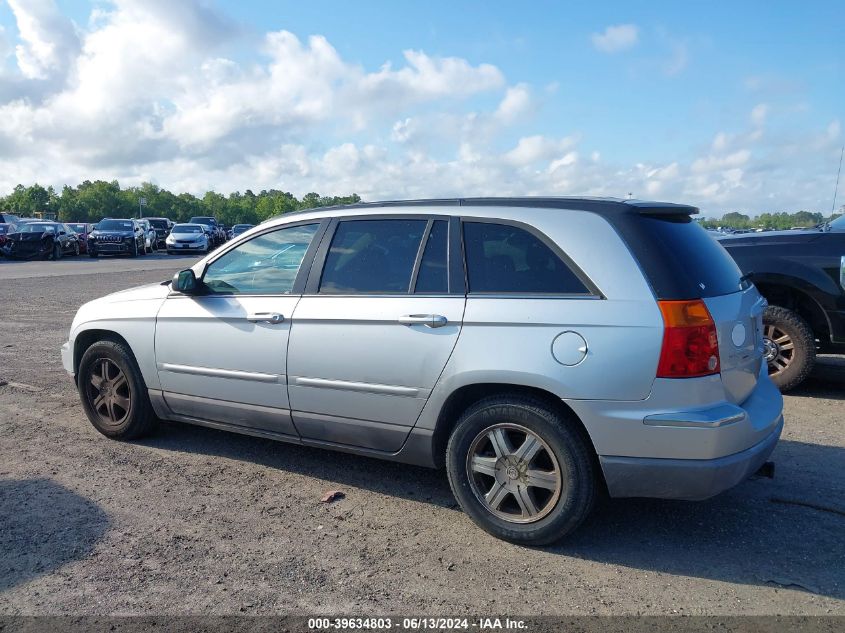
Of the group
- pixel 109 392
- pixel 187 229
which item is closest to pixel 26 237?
pixel 187 229

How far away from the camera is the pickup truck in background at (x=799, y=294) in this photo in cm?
644

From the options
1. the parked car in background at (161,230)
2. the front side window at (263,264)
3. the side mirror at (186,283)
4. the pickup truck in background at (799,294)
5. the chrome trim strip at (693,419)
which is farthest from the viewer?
the parked car in background at (161,230)

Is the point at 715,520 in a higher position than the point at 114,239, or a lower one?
lower

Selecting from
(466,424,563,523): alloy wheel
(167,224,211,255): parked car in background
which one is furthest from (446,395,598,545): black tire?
(167,224,211,255): parked car in background

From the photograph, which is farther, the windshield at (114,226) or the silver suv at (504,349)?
the windshield at (114,226)

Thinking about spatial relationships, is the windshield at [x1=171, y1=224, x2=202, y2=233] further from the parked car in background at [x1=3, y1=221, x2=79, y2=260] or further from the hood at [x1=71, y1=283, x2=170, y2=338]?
the hood at [x1=71, y1=283, x2=170, y2=338]

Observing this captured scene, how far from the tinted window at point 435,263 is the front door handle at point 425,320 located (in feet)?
0.57

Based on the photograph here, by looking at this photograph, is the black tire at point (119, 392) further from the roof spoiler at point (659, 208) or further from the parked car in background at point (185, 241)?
the parked car in background at point (185, 241)

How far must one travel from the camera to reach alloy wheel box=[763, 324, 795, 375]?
6.58 meters

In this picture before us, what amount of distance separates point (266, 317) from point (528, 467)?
1855 millimetres

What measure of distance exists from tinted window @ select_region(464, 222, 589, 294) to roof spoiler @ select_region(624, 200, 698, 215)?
1.59ft

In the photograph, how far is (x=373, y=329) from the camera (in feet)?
13.3

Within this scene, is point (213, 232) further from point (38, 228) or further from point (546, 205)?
point (546, 205)

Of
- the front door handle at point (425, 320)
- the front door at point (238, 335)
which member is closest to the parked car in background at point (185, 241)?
the front door at point (238, 335)
